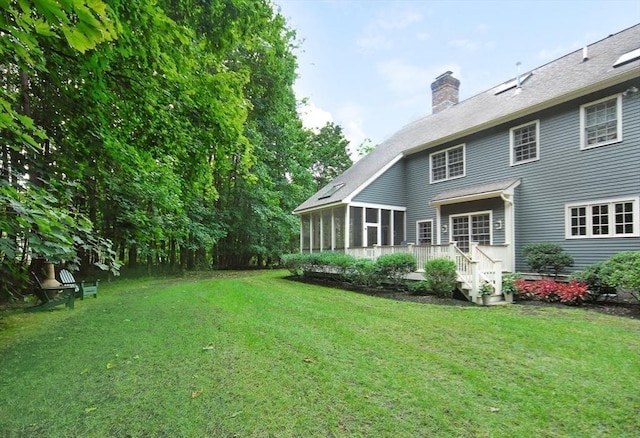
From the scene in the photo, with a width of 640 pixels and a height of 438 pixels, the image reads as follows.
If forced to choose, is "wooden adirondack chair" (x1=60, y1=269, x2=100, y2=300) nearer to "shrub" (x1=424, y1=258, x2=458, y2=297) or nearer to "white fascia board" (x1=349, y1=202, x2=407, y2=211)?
"shrub" (x1=424, y1=258, x2=458, y2=297)

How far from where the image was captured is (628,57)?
357 inches

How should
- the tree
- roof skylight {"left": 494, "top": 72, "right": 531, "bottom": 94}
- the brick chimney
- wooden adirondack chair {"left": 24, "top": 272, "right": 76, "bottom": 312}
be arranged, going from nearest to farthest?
wooden adirondack chair {"left": 24, "top": 272, "right": 76, "bottom": 312}, roof skylight {"left": 494, "top": 72, "right": 531, "bottom": 94}, the brick chimney, the tree

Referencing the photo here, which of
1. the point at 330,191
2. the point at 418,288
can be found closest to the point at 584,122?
the point at 418,288

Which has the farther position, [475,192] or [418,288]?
[475,192]

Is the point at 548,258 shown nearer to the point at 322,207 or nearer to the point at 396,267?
the point at 396,267

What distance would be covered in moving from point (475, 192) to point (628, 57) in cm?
535

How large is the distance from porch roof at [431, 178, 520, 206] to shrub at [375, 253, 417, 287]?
148 inches

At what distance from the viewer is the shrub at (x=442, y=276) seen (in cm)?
831

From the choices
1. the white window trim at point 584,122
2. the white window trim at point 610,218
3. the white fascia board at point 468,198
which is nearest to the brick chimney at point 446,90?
the white fascia board at point 468,198

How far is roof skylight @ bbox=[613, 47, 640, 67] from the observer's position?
8.85 meters

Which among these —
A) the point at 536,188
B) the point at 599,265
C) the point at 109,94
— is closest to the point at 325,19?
the point at 536,188

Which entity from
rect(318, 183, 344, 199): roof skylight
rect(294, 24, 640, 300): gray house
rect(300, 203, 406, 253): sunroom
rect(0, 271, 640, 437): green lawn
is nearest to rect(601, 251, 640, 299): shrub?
rect(0, 271, 640, 437): green lawn

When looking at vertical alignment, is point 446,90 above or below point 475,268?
above

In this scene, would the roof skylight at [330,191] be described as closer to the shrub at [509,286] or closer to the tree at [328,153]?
the shrub at [509,286]
